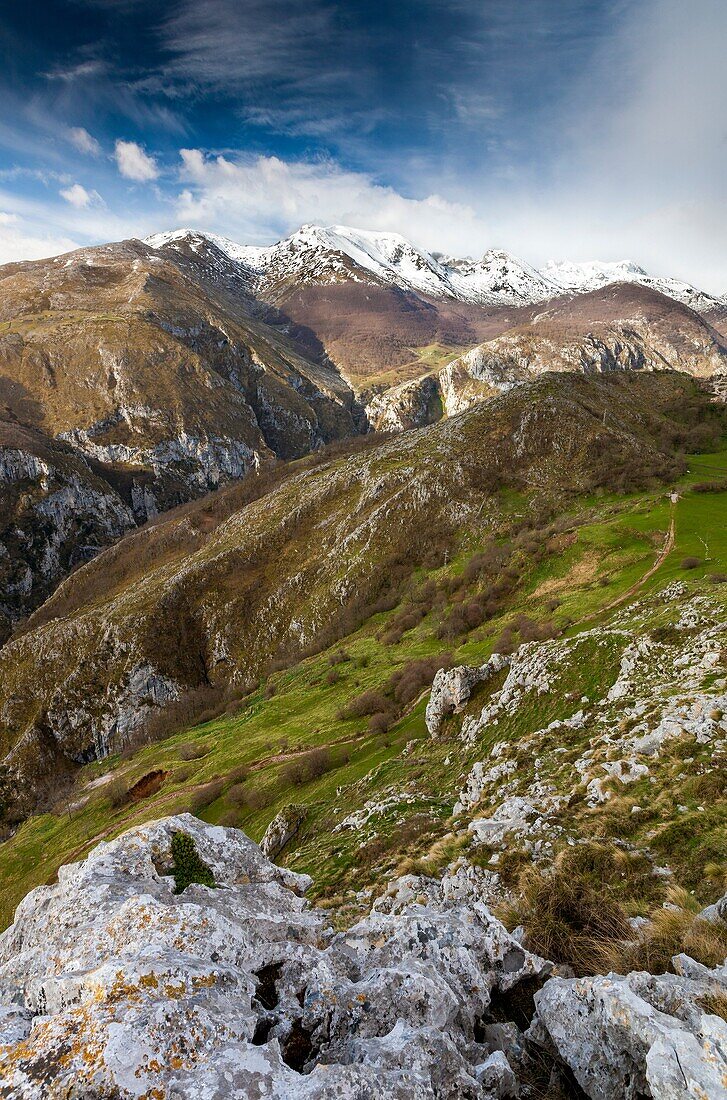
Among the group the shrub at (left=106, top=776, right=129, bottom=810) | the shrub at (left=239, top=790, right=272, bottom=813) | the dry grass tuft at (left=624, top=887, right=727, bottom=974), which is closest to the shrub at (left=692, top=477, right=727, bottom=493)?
the shrub at (left=239, top=790, right=272, bottom=813)

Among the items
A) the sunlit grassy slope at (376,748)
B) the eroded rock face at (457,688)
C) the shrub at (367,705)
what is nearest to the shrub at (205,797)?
the sunlit grassy slope at (376,748)

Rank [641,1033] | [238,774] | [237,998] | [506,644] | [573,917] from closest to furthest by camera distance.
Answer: [641,1033] → [237,998] → [573,917] → [506,644] → [238,774]

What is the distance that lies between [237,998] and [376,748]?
3290cm

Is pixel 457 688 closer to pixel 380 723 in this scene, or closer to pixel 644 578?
pixel 380 723

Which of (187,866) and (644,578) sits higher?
(187,866)

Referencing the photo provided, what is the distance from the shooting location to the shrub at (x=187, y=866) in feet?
36.2

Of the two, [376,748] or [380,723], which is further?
[380,723]

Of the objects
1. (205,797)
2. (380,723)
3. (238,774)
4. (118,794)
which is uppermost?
(380,723)

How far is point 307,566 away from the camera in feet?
305

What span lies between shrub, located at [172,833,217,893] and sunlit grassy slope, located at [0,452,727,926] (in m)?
5.10

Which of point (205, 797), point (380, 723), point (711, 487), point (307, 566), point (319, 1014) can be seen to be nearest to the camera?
point (319, 1014)

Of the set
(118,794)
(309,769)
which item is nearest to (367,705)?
(309,769)

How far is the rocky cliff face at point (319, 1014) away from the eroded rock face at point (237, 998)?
2 centimetres

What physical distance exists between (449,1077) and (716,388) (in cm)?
15265
